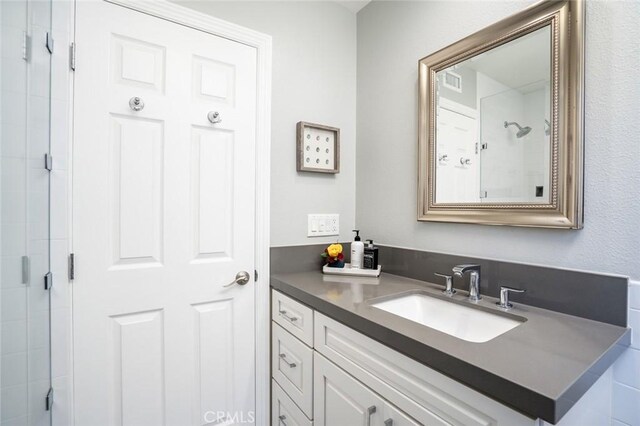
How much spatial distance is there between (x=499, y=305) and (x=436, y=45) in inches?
45.7

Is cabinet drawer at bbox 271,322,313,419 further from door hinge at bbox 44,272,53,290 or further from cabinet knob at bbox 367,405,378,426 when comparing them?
door hinge at bbox 44,272,53,290

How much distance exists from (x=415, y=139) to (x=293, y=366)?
3.97 feet

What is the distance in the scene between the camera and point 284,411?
1.41 meters

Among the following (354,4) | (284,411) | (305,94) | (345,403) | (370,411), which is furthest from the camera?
(354,4)

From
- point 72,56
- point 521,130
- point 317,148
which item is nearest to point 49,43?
point 72,56

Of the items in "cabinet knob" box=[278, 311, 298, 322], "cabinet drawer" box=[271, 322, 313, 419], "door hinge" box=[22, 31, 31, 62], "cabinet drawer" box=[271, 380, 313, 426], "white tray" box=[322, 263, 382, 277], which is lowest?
"cabinet drawer" box=[271, 380, 313, 426]

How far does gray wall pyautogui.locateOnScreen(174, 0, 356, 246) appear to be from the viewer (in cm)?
158

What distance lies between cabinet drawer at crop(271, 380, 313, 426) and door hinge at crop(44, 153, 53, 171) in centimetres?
132

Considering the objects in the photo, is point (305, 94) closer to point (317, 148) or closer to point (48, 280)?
point (317, 148)

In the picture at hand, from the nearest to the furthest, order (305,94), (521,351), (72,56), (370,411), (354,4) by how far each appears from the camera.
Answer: (521,351) → (370,411) → (72,56) → (305,94) → (354,4)

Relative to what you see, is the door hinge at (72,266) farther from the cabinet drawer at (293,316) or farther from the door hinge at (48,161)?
the cabinet drawer at (293,316)

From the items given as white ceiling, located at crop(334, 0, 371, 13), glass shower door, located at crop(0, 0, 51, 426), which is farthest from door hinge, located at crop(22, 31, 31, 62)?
white ceiling, located at crop(334, 0, 371, 13)

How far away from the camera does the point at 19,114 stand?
946 mm

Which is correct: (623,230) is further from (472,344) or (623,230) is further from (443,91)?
(443,91)
